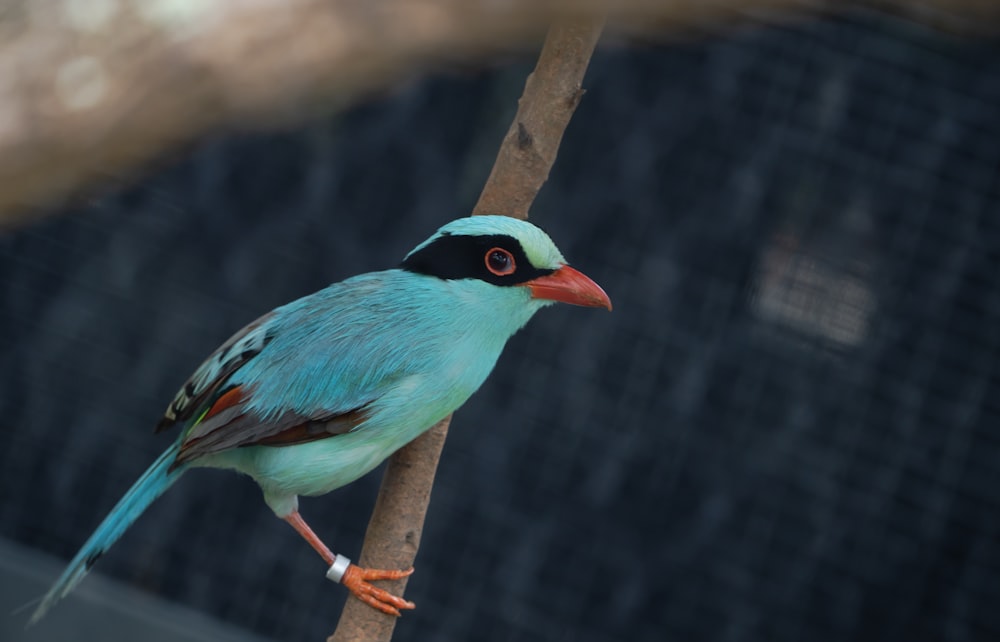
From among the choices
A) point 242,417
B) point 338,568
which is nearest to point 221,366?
point 242,417

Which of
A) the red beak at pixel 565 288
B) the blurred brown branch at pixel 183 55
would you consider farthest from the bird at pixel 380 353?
the blurred brown branch at pixel 183 55

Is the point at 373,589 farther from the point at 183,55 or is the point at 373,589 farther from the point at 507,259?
the point at 183,55

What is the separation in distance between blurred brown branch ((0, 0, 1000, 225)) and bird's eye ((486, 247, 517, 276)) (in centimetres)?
21

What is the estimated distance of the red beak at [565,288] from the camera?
750 millimetres

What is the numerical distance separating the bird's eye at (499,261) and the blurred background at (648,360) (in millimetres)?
1293

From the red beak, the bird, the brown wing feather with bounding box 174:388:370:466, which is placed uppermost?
the red beak

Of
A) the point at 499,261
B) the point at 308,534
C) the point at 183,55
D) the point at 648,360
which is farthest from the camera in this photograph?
the point at 648,360

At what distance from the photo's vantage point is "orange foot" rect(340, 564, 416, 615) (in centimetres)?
82

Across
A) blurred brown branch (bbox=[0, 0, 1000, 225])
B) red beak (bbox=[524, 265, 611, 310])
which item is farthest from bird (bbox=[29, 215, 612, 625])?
blurred brown branch (bbox=[0, 0, 1000, 225])

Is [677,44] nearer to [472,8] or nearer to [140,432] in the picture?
[140,432]

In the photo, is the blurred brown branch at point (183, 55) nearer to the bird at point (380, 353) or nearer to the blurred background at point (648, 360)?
the bird at point (380, 353)

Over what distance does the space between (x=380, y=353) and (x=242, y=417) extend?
108mm

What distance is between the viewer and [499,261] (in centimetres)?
74

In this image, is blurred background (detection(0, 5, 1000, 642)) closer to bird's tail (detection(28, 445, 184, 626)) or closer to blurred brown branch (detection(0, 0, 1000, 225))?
bird's tail (detection(28, 445, 184, 626))
